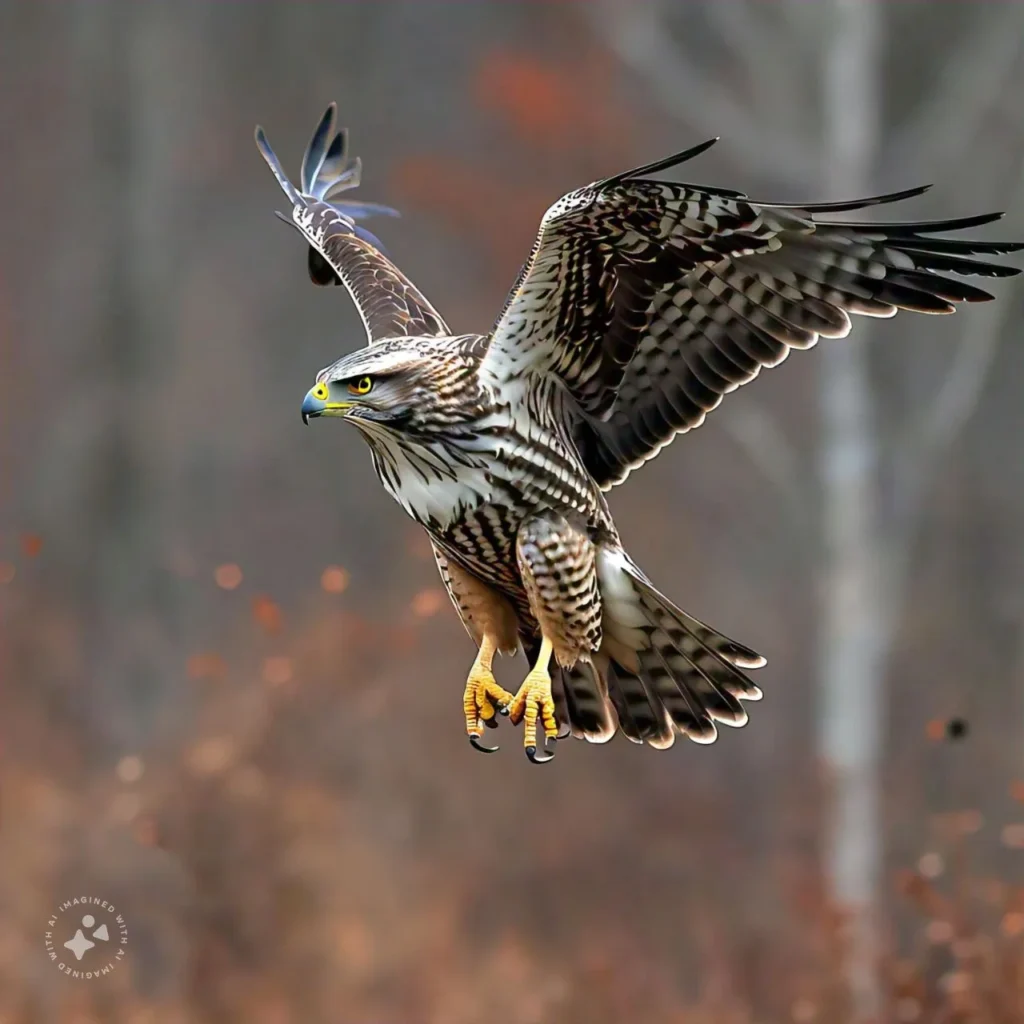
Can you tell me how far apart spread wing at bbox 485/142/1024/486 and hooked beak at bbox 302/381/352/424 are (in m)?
0.38

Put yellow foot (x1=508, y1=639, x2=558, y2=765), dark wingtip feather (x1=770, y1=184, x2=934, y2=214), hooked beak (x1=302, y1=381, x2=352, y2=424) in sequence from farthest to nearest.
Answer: yellow foot (x1=508, y1=639, x2=558, y2=765) → hooked beak (x1=302, y1=381, x2=352, y2=424) → dark wingtip feather (x1=770, y1=184, x2=934, y2=214)

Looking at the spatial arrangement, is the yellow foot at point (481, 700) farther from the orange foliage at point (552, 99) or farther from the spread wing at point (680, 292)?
the orange foliage at point (552, 99)

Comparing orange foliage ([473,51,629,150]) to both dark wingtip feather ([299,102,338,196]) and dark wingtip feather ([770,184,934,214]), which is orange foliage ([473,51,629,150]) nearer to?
dark wingtip feather ([299,102,338,196])

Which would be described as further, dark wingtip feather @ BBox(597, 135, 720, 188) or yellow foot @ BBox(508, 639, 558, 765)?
yellow foot @ BBox(508, 639, 558, 765)

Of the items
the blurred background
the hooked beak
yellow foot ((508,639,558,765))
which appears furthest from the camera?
the blurred background

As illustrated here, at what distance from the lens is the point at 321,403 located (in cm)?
251

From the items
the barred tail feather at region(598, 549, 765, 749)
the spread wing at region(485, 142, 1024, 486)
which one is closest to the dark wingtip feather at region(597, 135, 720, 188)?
the spread wing at region(485, 142, 1024, 486)

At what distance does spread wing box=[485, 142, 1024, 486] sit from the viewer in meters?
2.67

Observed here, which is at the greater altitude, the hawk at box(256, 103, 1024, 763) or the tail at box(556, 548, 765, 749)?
the hawk at box(256, 103, 1024, 763)

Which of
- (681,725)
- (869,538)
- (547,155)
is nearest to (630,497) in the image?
(869,538)

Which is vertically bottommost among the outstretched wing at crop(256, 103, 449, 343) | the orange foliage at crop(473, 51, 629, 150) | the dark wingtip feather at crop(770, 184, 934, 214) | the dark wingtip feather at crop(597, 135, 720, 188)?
the dark wingtip feather at crop(770, 184, 934, 214)

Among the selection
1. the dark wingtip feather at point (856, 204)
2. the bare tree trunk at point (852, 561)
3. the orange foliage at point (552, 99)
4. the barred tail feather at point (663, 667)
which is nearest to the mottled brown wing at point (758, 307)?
the dark wingtip feather at point (856, 204)

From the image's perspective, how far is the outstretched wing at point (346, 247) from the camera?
312 cm

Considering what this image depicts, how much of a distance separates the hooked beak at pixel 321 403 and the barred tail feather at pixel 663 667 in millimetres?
723
